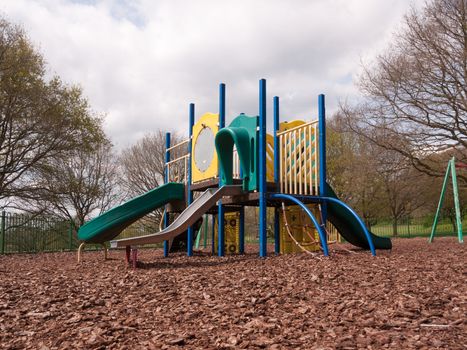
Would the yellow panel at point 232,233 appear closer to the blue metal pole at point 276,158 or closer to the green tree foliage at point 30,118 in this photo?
the blue metal pole at point 276,158

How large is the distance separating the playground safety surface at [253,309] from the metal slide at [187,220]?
1581 millimetres

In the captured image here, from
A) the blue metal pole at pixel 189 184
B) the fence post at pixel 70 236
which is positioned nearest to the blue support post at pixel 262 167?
the blue metal pole at pixel 189 184

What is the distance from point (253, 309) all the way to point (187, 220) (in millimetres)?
4230

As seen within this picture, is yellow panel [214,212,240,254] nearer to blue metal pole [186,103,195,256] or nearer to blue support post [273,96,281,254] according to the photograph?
blue metal pole [186,103,195,256]

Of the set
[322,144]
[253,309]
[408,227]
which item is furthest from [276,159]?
[408,227]

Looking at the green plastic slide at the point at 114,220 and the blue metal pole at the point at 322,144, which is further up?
the blue metal pole at the point at 322,144

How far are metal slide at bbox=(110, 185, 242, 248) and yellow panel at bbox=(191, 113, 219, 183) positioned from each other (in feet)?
3.92

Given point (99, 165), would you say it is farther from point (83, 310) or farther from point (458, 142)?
point (83, 310)

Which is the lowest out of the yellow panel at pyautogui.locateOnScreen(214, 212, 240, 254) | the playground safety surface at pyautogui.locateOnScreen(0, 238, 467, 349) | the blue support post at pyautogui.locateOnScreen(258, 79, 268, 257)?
the playground safety surface at pyautogui.locateOnScreen(0, 238, 467, 349)

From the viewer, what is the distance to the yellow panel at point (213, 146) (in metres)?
10.3

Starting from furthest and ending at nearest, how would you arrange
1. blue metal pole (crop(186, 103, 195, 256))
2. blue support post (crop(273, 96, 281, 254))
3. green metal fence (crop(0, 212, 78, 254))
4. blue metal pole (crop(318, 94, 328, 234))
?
green metal fence (crop(0, 212, 78, 254)), blue metal pole (crop(186, 103, 195, 256)), blue support post (crop(273, 96, 281, 254)), blue metal pole (crop(318, 94, 328, 234))

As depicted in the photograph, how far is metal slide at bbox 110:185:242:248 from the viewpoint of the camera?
760 cm

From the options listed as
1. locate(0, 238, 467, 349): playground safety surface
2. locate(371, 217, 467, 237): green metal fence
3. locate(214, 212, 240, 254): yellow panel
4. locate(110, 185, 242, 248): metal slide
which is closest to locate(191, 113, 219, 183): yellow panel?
locate(110, 185, 242, 248): metal slide

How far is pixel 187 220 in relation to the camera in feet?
26.7
